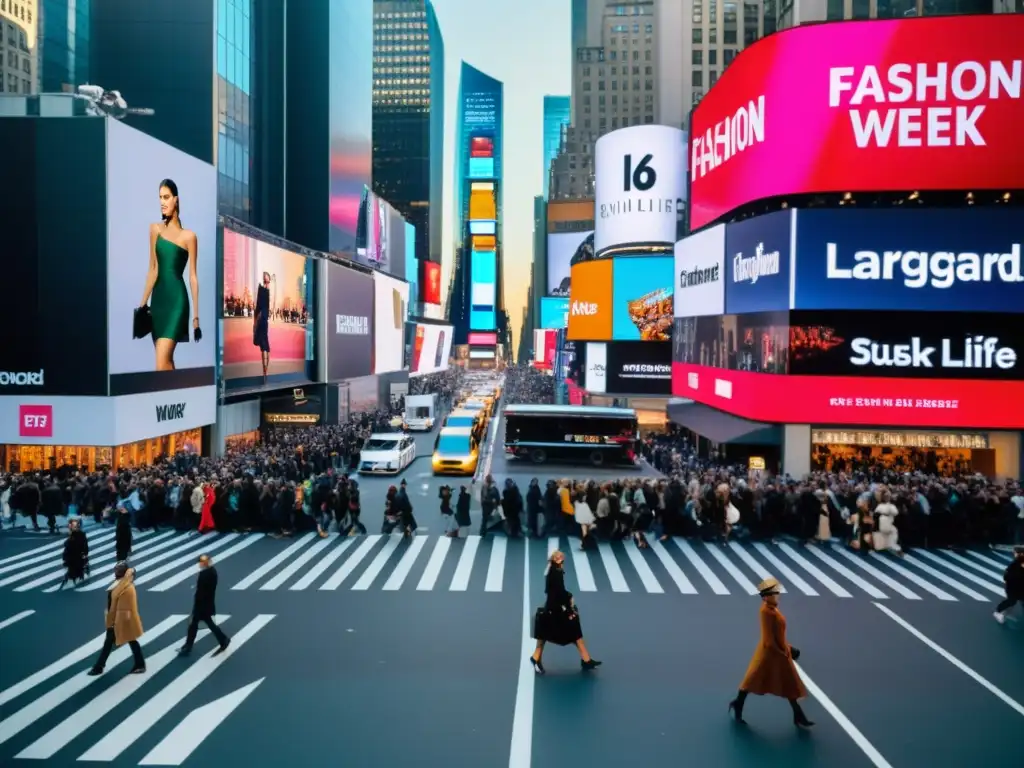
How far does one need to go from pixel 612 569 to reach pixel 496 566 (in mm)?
2424

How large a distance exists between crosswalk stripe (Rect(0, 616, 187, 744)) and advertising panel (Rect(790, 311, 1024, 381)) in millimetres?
26347

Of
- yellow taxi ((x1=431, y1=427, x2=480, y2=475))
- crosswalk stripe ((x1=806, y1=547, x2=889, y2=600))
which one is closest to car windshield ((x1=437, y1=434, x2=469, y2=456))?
yellow taxi ((x1=431, y1=427, x2=480, y2=475))

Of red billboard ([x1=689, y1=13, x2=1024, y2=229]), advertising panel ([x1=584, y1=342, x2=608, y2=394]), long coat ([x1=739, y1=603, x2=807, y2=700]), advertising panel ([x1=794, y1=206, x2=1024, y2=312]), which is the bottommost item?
long coat ([x1=739, y1=603, x2=807, y2=700])

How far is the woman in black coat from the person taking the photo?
10648 millimetres

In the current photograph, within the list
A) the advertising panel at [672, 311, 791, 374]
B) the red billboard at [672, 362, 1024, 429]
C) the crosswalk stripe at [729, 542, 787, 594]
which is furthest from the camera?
the advertising panel at [672, 311, 791, 374]

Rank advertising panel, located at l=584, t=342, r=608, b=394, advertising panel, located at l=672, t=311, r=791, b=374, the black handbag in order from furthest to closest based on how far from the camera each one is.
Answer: advertising panel, located at l=584, t=342, r=608, b=394 < advertising panel, located at l=672, t=311, r=791, b=374 < the black handbag

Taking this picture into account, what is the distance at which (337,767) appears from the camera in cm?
810

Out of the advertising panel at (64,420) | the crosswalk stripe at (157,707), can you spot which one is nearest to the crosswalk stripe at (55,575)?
the crosswalk stripe at (157,707)

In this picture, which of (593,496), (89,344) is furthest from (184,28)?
(593,496)

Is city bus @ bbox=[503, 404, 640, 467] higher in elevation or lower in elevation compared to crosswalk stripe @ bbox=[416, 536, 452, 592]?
higher

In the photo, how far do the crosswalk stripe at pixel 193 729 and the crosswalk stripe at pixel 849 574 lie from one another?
11.1 metres

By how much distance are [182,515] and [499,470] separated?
16809mm

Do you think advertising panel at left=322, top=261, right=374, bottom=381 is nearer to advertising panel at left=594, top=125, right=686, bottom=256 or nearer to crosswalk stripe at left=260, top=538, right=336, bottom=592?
advertising panel at left=594, top=125, right=686, bottom=256

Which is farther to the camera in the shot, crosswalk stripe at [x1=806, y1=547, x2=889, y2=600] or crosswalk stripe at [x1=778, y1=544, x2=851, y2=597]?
crosswalk stripe at [x1=778, y1=544, x2=851, y2=597]
